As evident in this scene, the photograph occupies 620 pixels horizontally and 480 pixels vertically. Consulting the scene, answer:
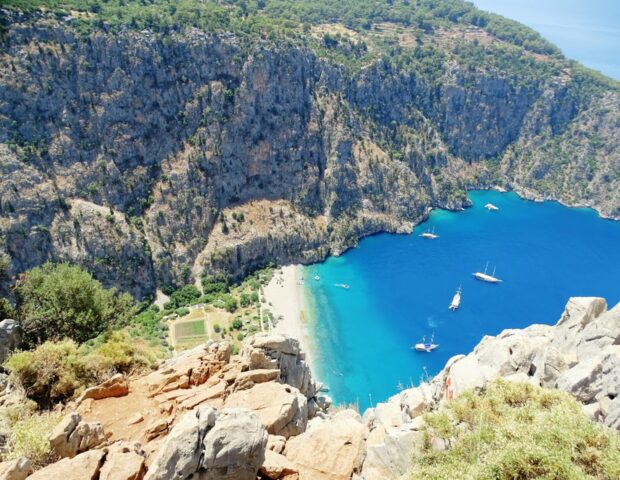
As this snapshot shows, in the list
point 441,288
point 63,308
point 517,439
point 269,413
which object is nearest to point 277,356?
point 269,413

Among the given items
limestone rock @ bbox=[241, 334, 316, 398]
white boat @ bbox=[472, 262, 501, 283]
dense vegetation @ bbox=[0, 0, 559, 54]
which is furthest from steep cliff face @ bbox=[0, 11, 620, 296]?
limestone rock @ bbox=[241, 334, 316, 398]

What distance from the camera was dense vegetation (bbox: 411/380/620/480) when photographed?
14719 mm

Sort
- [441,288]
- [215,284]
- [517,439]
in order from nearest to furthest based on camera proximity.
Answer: [517,439] → [215,284] → [441,288]

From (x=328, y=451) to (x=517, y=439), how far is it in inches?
350

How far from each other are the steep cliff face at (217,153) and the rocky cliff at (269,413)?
70437mm

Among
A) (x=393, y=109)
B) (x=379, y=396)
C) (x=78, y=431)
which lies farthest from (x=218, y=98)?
(x=78, y=431)

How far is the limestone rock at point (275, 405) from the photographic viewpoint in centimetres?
2336

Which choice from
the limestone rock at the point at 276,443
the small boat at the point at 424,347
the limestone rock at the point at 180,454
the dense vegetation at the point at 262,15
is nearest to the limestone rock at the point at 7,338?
the limestone rock at the point at 276,443

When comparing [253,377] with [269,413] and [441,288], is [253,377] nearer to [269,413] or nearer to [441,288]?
[269,413]

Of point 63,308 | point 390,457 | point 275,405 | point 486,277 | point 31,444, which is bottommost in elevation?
point 486,277

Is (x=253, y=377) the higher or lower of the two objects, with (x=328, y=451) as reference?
lower

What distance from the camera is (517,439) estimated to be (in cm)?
1599

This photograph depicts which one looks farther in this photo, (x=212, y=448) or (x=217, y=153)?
(x=217, y=153)

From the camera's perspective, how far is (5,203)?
83312 mm
